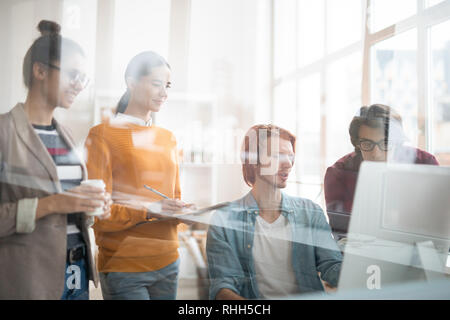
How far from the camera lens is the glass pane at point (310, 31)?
1000mm

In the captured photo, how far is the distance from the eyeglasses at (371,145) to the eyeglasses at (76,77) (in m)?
0.75

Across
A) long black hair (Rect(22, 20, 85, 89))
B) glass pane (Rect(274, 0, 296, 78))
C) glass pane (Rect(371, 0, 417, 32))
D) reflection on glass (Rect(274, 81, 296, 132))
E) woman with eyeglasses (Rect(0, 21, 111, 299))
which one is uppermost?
glass pane (Rect(371, 0, 417, 32))

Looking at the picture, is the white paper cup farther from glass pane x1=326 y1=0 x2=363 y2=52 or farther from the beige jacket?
glass pane x1=326 y1=0 x2=363 y2=52

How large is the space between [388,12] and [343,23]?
14 centimetres

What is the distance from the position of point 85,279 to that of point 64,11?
60cm

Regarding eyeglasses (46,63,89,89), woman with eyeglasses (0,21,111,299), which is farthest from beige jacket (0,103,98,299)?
eyeglasses (46,63,89,89)

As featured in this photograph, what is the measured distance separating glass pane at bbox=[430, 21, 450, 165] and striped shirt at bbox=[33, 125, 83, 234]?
3.28 ft

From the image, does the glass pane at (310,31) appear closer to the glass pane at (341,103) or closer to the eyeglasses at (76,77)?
the glass pane at (341,103)

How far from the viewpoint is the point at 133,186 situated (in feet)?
2.49

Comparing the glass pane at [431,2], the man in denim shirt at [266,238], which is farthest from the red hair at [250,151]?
the glass pane at [431,2]

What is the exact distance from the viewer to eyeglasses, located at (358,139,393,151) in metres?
→ 0.99

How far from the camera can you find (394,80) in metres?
1.06

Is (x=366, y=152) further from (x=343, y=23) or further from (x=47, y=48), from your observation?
(x=47, y=48)
